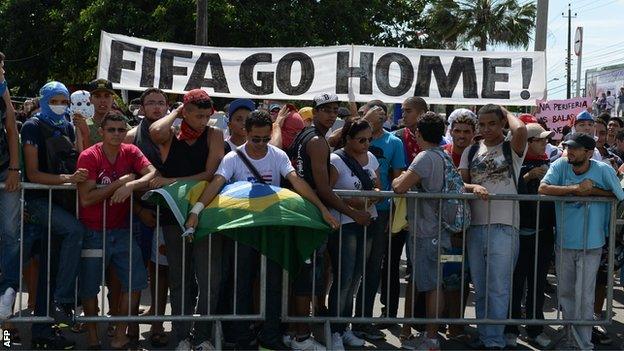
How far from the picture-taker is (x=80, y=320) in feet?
20.0

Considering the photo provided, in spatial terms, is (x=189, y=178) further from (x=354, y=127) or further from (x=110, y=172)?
(x=354, y=127)

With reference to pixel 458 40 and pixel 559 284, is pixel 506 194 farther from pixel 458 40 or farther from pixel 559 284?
pixel 458 40

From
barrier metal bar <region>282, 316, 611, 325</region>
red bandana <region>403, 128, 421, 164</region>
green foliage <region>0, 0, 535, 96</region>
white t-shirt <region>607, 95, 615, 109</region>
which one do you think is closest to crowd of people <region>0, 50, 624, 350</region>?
barrier metal bar <region>282, 316, 611, 325</region>

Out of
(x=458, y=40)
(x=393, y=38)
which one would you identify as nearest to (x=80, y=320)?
(x=393, y=38)

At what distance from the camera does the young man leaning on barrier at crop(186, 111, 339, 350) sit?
611 cm

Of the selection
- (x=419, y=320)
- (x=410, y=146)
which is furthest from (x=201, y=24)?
(x=419, y=320)

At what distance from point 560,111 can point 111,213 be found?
8956 mm

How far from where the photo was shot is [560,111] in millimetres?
13109

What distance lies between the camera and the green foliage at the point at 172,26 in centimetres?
2609

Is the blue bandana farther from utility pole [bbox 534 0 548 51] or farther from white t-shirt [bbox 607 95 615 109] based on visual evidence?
white t-shirt [bbox 607 95 615 109]

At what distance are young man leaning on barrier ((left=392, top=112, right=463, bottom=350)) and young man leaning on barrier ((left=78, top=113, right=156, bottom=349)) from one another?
205cm

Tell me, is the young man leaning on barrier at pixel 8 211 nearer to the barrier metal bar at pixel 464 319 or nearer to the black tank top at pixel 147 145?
the black tank top at pixel 147 145

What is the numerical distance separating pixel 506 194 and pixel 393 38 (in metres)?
25.5

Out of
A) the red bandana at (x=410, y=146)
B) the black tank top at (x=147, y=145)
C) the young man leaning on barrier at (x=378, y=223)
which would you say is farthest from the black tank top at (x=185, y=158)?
the red bandana at (x=410, y=146)
